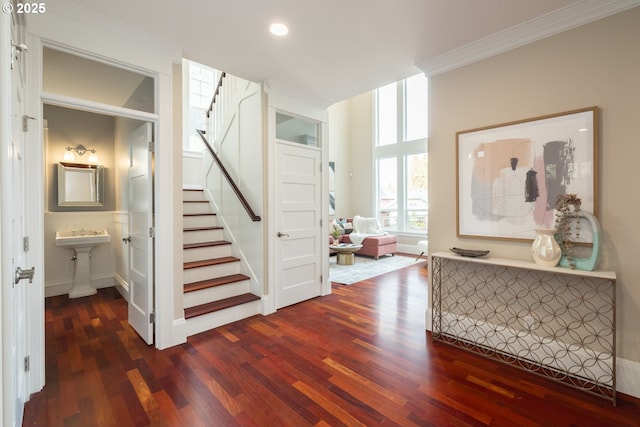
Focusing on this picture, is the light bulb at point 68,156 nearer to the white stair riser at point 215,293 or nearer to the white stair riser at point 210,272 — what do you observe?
the white stair riser at point 210,272

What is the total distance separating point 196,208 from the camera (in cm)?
436

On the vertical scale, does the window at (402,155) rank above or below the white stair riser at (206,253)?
above

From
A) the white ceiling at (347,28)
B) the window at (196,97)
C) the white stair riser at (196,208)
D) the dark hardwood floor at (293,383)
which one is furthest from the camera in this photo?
the window at (196,97)

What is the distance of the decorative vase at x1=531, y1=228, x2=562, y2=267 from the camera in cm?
210

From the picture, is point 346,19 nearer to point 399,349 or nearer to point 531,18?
point 531,18

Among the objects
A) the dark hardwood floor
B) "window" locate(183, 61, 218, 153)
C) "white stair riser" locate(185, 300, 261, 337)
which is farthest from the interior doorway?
Result: "window" locate(183, 61, 218, 153)

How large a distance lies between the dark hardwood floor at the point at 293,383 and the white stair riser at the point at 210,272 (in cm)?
66

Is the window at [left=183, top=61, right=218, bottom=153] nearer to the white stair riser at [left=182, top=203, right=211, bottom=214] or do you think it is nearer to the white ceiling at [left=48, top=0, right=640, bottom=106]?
the white stair riser at [left=182, top=203, right=211, bottom=214]

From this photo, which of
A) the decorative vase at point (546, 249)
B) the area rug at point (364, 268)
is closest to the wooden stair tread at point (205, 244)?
the area rug at point (364, 268)

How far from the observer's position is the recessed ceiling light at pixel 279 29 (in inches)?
88.8

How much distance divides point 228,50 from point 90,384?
285cm

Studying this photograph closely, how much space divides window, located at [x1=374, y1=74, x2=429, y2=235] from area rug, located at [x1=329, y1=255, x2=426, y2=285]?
1.42 meters

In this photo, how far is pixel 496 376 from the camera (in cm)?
214

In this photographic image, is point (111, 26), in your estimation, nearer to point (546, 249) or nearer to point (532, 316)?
point (546, 249)
